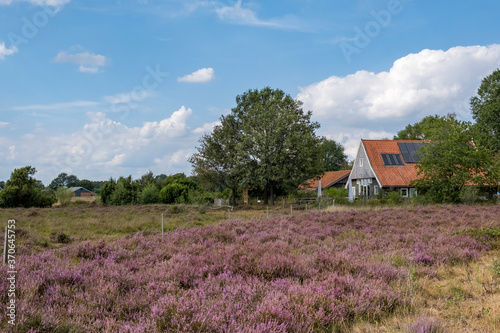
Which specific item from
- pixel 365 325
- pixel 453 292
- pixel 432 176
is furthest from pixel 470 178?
pixel 365 325

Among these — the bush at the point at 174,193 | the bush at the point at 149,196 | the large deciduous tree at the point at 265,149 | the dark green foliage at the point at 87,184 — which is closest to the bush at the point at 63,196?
the bush at the point at 149,196

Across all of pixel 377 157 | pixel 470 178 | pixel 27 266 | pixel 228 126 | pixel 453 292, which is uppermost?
pixel 228 126

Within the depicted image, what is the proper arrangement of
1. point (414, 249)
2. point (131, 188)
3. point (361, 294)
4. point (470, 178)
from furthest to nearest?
1. point (131, 188)
2. point (470, 178)
3. point (414, 249)
4. point (361, 294)

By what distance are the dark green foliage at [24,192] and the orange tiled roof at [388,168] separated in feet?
115

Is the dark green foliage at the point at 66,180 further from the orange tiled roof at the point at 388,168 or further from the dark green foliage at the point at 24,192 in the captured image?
the orange tiled roof at the point at 388,168

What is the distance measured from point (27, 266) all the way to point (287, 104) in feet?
117

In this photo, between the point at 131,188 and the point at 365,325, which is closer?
the point at 365,325

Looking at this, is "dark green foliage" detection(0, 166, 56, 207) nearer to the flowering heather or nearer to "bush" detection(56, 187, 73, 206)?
"bush" detection(56, 187, 73, 206)

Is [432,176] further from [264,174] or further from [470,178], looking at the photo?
[264,174]

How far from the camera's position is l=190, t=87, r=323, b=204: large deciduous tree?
3412 centimetres

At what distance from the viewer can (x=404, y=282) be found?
6.05 metres

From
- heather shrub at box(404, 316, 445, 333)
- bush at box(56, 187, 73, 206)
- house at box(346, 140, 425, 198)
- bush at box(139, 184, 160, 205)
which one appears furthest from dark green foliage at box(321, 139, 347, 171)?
heather shrub at box(404, 316, 445, 333)

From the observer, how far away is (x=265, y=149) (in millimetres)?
34156

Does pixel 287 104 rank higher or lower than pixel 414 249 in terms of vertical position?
higher
